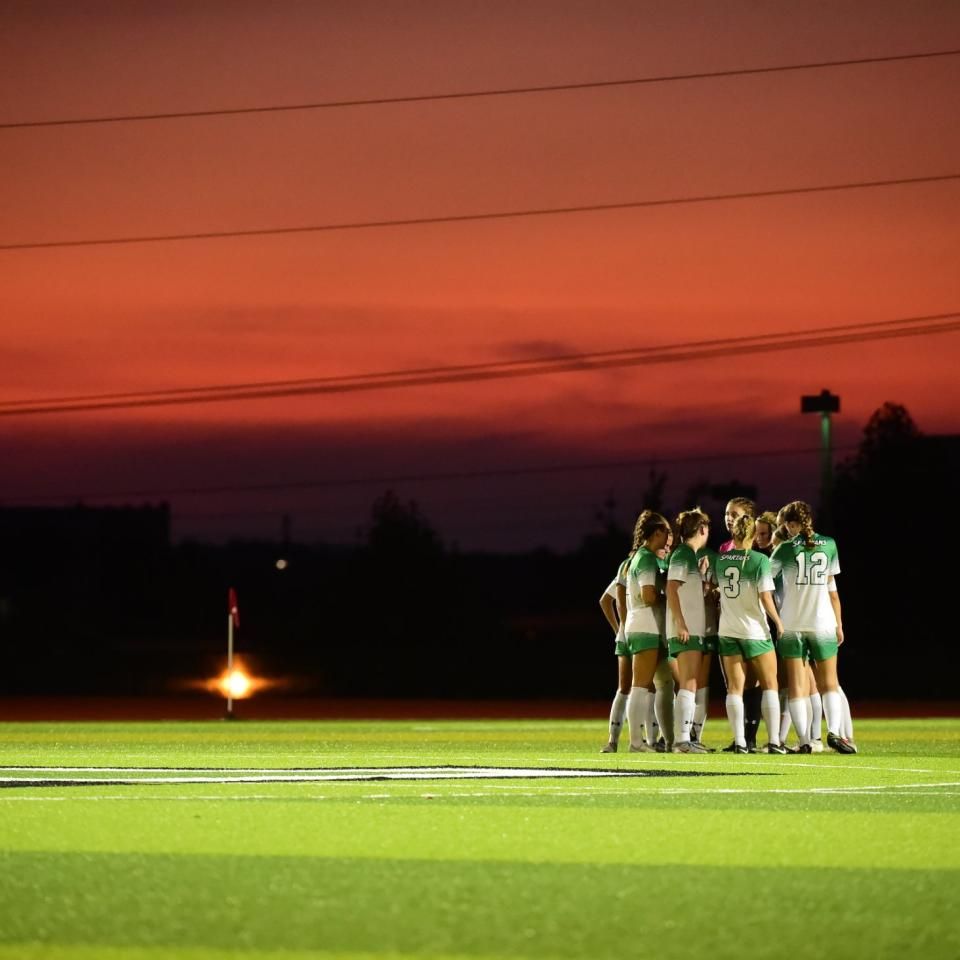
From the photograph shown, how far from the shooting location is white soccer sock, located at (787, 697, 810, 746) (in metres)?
18.2

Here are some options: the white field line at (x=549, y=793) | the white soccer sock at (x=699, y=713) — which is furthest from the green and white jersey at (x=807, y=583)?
the white field line at (x=549, y=793)

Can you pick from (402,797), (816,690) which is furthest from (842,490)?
A: (402,797)

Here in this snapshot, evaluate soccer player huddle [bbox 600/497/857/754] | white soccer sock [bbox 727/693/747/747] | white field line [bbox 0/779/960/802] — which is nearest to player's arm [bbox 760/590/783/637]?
soccer player huddle [bbox 600/497/857/754]

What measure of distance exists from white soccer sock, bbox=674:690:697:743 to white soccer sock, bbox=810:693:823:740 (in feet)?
3.79

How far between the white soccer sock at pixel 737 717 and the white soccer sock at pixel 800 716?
438 millimetres

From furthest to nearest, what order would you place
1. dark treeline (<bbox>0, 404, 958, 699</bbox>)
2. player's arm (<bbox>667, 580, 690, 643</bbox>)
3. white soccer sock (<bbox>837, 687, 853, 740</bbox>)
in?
dark treeline (<bbox>0, 404, 958, 699</bbox>) → white soccer sock (<bbox>837, 687, 853, 740</bbox>) → player's arm (<bbox>667, 580, 690, 643</bbox>)

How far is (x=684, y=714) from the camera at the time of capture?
58.9 feet

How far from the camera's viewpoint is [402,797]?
1248 centimetres

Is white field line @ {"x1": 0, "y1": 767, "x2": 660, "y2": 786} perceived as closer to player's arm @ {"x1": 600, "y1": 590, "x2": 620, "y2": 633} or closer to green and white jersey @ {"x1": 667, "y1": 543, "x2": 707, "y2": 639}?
green and white jersey @ {"x1": 667, "y1": 543, "x2": 707, "y2": 639}

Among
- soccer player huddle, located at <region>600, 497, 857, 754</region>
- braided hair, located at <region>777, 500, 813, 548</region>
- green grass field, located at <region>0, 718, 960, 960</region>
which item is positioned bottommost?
green grass field, located at <region>0, 718, 960, 960</region>

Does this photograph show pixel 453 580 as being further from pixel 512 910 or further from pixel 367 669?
pixel 512 910

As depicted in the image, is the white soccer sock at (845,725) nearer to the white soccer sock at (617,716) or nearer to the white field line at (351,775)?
the white soccer sock at (617,716)

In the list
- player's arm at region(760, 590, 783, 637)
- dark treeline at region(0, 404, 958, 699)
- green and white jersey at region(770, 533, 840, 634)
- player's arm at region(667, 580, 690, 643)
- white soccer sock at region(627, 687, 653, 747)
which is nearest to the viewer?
player's arm at region(667, 580, 690, 643)

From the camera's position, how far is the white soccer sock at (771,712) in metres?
17.9
